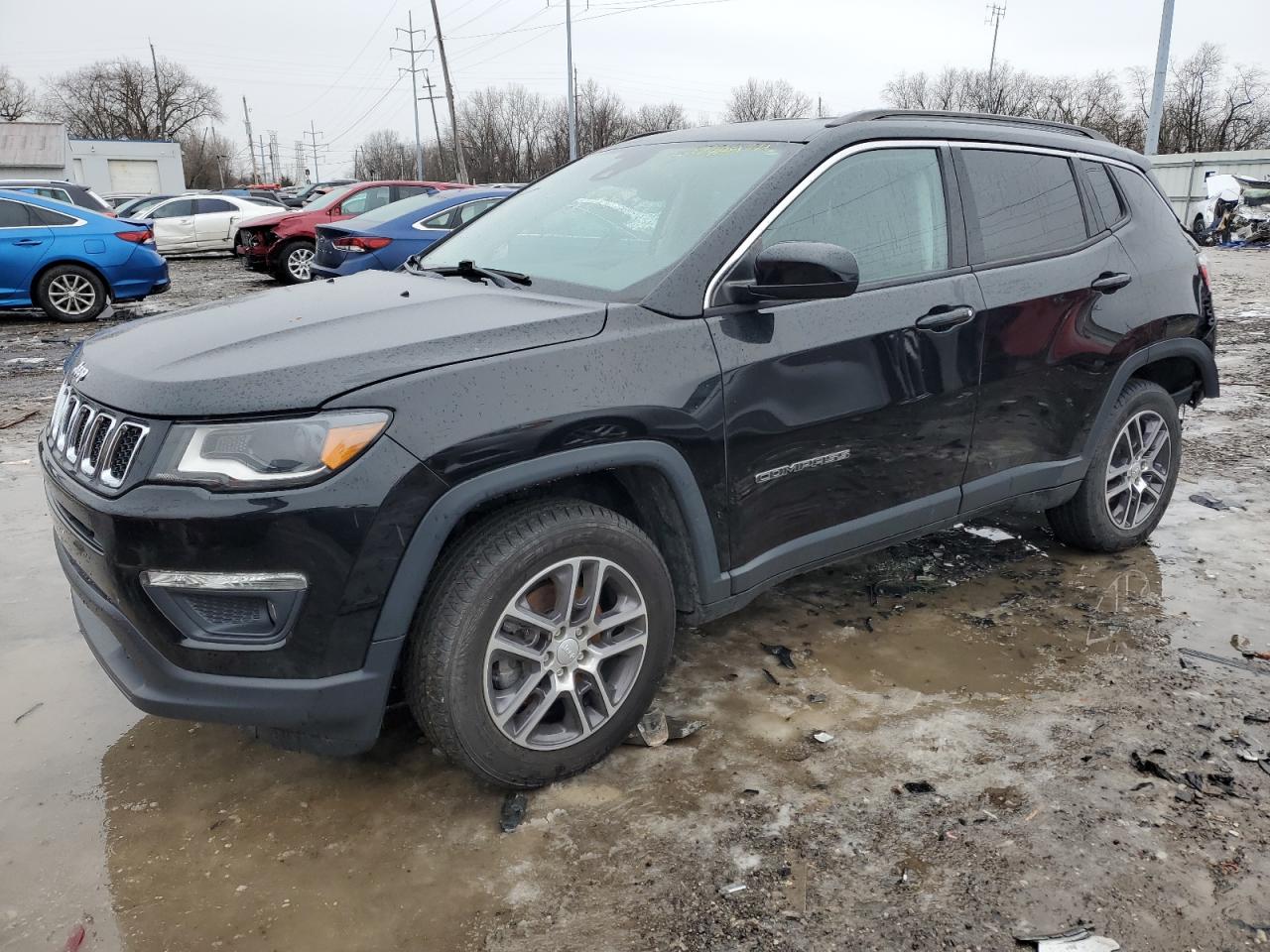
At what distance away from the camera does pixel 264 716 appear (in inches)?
90.0

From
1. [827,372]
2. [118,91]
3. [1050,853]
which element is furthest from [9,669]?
[118,91]

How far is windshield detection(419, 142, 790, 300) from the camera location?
9.64 ft

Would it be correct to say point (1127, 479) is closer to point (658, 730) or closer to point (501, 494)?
point (658, 730)

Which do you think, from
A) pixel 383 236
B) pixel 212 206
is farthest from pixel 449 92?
pixel 383 236

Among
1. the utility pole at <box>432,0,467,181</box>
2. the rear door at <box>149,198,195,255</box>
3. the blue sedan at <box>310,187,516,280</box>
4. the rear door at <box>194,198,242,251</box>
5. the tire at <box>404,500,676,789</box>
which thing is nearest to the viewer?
the tire at <box>404,500,676,789</box>

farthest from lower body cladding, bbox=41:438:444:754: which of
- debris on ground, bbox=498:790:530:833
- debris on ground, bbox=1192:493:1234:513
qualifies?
debris on ground, bbox=1192:493:1234:513

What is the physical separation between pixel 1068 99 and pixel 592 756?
7466cm

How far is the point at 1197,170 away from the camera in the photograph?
27547 millimetres

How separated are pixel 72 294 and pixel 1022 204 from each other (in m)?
11.2

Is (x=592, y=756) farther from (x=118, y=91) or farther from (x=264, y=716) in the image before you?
(x=118, y=91)

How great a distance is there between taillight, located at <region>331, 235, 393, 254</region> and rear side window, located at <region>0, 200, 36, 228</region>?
3795 mm

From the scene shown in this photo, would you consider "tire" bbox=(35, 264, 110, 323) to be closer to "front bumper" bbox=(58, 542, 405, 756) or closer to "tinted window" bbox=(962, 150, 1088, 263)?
"front bumper" bbox=(58, 542, 405, 756)

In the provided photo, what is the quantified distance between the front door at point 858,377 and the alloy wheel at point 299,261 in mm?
13165

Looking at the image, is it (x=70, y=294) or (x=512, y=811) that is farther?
(x=70, y=294)
